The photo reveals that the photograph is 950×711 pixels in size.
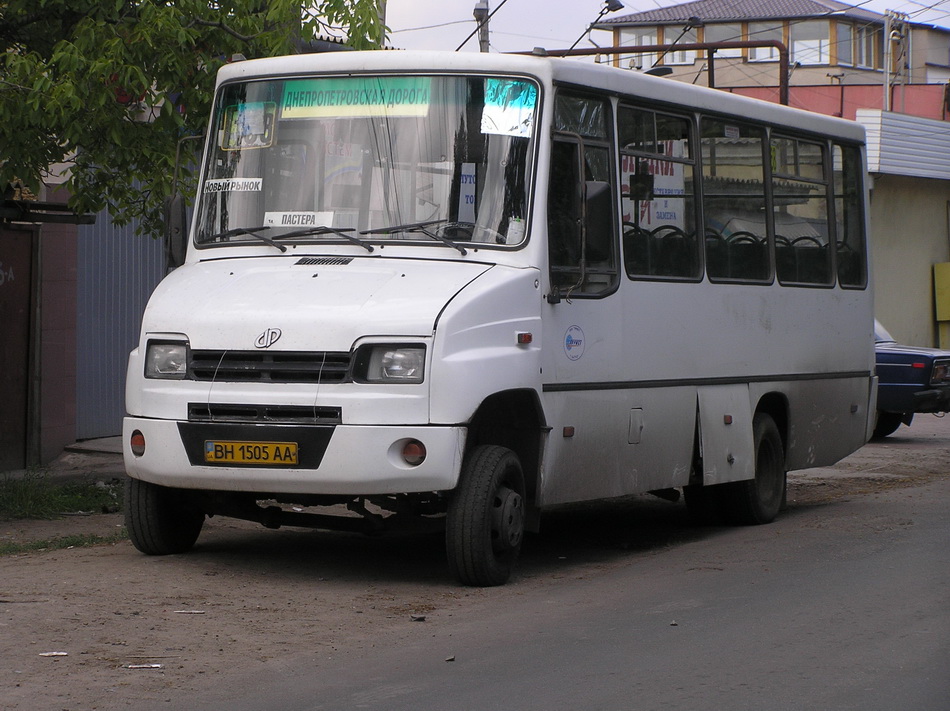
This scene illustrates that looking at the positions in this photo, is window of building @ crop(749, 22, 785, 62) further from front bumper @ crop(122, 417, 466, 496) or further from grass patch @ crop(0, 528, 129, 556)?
front bumper @ crop(122, 417, 466, 496)

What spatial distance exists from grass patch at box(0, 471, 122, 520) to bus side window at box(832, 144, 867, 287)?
19.6 feet

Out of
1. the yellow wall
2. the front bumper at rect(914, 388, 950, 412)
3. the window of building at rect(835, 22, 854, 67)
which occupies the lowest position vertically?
the front bumper at rect(914, 388, 950, 412)

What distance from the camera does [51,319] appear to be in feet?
47.8

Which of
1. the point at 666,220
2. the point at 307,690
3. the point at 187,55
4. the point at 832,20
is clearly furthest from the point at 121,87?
the point at 832,20

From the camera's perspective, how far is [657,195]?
10008 millimetres

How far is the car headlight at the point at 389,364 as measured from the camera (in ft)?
25.0

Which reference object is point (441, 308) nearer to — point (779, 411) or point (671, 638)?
point (671, 638)

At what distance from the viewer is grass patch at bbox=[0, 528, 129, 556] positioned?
9516 millimetres

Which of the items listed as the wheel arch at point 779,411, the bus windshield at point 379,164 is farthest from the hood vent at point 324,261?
the wheel arch at point 779,411

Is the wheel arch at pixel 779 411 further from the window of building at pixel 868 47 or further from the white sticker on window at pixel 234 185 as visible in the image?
the window of building at pixel 868 47

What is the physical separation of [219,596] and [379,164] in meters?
2.49

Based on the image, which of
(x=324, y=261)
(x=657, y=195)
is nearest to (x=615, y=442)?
(x=657, y=195)

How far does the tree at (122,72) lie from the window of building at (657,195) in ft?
8.00

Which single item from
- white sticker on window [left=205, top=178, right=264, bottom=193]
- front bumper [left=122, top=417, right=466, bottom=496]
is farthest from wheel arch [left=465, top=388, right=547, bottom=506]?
white sticker on window [left=205, top=178, right=264, bottom=193]
